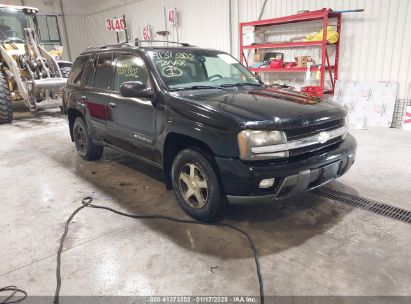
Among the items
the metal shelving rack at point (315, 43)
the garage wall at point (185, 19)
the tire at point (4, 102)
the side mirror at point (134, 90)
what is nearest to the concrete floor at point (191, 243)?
the side mirror at point (134, 90)

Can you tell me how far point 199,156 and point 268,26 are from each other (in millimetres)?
6060

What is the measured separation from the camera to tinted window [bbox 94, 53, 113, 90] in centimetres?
365

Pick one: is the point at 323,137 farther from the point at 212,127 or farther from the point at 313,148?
the point at 212,127

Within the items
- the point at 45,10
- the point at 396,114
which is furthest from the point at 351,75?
the point at 45,10

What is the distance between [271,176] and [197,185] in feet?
2.32

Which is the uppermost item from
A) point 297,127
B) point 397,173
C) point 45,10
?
point 45,10

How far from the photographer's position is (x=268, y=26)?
756 cm

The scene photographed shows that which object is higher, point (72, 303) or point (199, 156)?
point (199, 156)

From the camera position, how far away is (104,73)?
3.75m

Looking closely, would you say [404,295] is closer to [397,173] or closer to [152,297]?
[152,297]

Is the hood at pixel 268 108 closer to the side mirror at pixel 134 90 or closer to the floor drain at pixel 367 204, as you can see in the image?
the side mirror at pixel 134 90

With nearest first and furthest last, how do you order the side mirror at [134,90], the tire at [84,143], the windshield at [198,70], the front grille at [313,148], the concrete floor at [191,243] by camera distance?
the concrete floor at [191,243], the front grille at [313,148], the side mirror at [134,90], the windshield at [198,70], the tire at [84,143]

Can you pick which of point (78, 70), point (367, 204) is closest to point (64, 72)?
point (78, 70)

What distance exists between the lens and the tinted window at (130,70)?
10.3 ft
